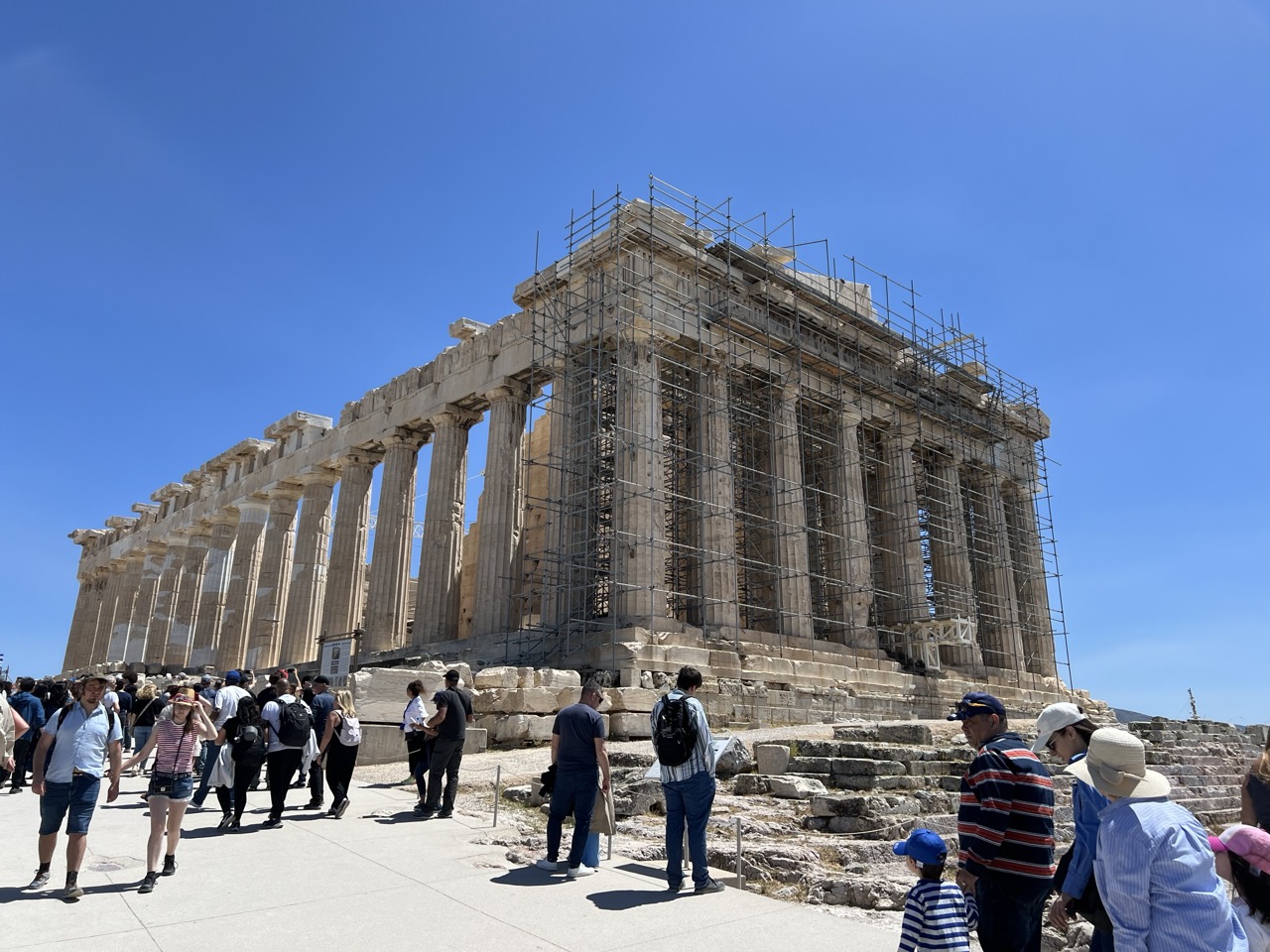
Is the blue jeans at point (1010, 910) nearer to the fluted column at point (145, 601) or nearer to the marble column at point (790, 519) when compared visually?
the marble column at point (790, 519)

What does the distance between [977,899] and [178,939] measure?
4.65 metres

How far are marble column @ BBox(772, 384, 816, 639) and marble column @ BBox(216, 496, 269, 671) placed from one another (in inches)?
845

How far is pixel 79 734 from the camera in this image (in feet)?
22.5

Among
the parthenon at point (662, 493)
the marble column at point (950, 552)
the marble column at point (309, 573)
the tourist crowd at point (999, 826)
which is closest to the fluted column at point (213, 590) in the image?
the parthenon at point (662, 493)

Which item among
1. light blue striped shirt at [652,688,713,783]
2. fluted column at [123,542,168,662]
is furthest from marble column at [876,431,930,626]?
fluted column at [123,542,168,662]

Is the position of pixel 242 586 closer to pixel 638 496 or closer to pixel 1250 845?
pixel 638 496

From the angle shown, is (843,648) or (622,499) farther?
(843,648)

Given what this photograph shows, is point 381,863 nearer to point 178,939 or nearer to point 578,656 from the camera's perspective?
point 178,939

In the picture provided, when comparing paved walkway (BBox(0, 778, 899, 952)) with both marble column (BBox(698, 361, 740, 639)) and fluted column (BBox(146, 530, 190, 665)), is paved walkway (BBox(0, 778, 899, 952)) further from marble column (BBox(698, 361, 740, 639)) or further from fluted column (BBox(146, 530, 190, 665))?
fluted column (BBox(146, 530, 190, 665))

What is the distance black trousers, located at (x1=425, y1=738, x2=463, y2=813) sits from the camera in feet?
33.4

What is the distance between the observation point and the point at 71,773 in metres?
6.73

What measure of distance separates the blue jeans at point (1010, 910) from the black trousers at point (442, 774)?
283 inches

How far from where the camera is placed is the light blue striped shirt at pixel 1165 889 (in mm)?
3150

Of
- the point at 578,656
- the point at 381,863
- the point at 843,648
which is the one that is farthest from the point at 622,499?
the point at 381,863
